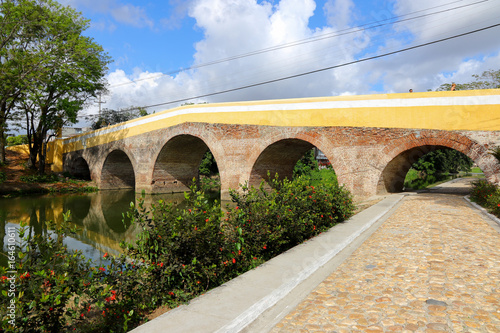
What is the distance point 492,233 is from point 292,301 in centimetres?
467

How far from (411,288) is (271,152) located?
38.1 ft

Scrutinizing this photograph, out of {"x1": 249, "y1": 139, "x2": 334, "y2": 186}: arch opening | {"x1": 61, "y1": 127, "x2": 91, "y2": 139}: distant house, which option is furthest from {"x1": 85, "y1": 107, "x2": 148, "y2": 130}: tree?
{"x1": 249, "y1": 139, "x2": 334, "y2": 186}: arch opening

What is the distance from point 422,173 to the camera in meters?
33.5

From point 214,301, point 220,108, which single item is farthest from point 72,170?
point 214,301

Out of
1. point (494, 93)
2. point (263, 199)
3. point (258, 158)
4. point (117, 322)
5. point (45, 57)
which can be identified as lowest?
point (117, 322)

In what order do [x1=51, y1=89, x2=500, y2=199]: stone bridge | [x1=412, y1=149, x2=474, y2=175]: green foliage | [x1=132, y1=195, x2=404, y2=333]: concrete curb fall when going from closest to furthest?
1. [x1=132, y1=195, x2=404, y2=333]: concrete curb
2. [x1=51, y1=89, x2=500, y2=199]: stone bridge
3. [x1=412, y1=149, x2=474, y2=175]: green foliage

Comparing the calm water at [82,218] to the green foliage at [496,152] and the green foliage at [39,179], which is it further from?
the green foliage at [496,152]

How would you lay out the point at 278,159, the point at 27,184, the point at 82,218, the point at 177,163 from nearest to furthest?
the point at 82,218
the point at 278,159
the point at 27,184
the point at 177,163

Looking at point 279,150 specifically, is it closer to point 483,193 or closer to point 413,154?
point 413,154

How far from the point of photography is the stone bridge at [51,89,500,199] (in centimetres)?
988

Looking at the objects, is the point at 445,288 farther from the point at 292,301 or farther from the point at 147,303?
the point at 147,303

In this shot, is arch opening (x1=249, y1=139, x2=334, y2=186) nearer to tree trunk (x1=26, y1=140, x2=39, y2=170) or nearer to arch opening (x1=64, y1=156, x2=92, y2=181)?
tree trunk (x1=26, y1=140, x2=39, y2=170)

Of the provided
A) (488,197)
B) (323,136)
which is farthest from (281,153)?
(488,197)

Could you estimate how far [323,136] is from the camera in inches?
492
